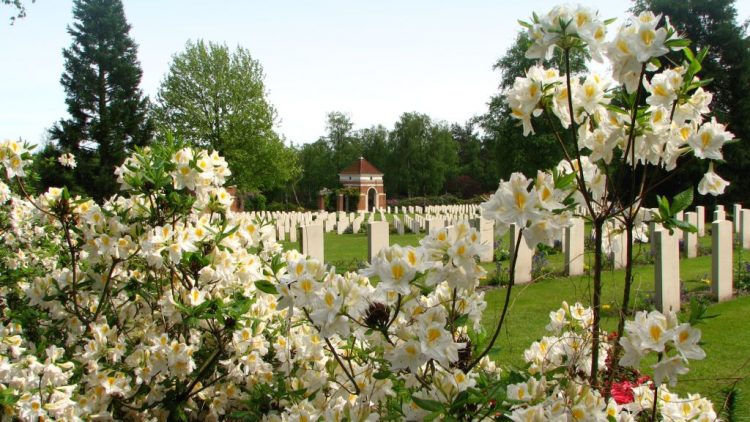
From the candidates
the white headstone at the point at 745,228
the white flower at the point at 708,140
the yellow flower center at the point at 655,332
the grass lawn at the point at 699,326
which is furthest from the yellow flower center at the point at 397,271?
the white headstone at the point at 745,228

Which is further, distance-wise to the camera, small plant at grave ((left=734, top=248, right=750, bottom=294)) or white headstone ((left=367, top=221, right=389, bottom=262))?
small plant at grave ((left=734, top=248, right=750, bottom=294))

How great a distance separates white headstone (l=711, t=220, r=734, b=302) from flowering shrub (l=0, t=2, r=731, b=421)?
5.42 m

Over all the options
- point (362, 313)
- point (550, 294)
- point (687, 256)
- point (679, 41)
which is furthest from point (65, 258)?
point (687, 256)

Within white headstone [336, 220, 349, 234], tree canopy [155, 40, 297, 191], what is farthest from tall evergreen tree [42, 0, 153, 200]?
white headstone [336, 220, 349, 234]

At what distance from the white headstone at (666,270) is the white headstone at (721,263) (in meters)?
1.12

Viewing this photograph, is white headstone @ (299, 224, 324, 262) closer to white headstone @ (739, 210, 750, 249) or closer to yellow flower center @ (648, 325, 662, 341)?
yellow flower center @ (648, 325, 662, 341)

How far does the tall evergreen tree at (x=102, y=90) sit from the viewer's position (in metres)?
30.9

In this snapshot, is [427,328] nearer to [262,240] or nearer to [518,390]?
[518,390]

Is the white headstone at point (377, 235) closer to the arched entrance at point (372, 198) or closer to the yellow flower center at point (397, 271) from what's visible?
the yellow flower center at point (397, 271)

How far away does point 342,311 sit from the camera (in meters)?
1.49

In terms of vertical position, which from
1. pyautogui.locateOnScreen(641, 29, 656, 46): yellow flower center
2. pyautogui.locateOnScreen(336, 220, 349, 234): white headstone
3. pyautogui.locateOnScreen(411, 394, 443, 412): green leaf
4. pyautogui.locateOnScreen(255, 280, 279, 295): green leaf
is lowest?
pyautogui.locateOnScreen(336, 220, 349, 234): white headstone

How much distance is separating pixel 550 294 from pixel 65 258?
609cm

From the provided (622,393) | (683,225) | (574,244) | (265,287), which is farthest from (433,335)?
(574,244)

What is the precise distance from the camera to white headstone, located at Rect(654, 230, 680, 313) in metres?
6.33
